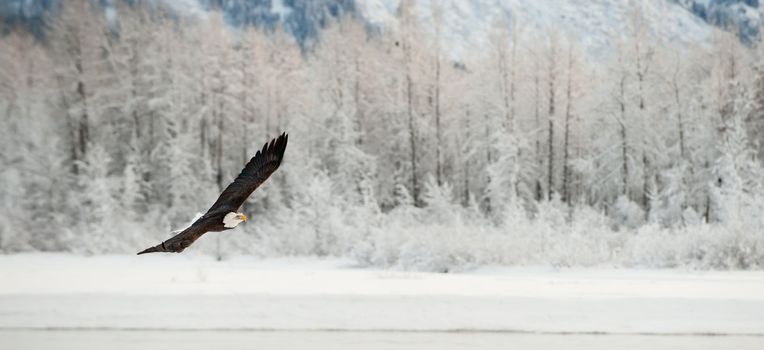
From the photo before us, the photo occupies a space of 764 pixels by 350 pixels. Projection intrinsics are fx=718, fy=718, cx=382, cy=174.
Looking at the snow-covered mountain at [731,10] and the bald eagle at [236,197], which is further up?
the snow-covered mountain at [731,10]

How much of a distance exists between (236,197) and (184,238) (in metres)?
0.69

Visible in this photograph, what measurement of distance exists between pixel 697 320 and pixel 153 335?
328 inches

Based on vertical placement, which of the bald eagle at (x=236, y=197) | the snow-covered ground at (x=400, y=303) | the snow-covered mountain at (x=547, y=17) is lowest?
the snow-covered ground at (x=400, y=303)

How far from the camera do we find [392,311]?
11914 mm

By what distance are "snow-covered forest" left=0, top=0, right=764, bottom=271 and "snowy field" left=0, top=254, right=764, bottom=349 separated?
23.7 feet

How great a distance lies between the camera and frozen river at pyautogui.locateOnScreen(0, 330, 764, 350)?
996 cm

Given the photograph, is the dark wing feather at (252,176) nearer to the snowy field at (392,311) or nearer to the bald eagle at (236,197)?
the bald eagle at (236,197)

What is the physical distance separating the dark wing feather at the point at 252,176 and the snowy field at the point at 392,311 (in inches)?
183

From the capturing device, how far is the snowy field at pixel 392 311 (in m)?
10.5

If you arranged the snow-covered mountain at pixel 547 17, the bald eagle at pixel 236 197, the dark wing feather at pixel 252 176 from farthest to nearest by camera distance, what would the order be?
the snow-covered mountain at pixel 547 17 < the dark wing feather at pixel 252 176 < the bald eagle at pixel 236 197

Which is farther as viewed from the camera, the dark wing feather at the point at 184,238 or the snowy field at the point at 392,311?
the snowy field at the point at 392,311

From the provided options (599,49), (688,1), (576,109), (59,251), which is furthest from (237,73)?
(688,1)

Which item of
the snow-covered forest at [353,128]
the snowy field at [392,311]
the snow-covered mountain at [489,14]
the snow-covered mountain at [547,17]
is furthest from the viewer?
the snow-covered mountain at [547,17]

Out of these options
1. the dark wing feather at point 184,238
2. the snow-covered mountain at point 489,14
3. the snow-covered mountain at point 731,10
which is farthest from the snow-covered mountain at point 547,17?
the dark wing feather at point 184,238
